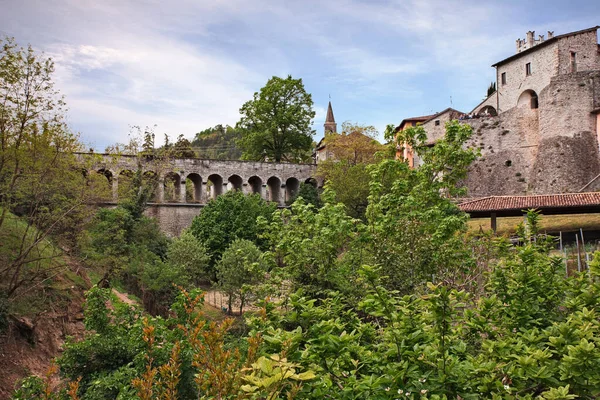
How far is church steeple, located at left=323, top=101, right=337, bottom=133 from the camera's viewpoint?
53.0 meters

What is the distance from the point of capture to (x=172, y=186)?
35469 millimetres

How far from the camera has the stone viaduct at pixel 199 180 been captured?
1271 inches

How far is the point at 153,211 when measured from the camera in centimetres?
3347

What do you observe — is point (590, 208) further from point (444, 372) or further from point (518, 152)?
point (444, 372)

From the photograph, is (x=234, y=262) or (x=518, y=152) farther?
(x=518, y=152)

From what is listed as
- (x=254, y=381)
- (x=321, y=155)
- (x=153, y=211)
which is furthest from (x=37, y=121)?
(x=321, y=155)

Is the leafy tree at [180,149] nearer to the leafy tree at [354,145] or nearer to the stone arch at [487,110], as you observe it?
the leafy tree at [354,145]

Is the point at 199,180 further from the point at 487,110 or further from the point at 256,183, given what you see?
the point at 487,110

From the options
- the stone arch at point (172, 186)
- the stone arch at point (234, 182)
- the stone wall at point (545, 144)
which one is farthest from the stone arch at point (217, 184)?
the stone wall at point (545, 144)

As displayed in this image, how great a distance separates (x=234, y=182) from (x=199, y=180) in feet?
12.5

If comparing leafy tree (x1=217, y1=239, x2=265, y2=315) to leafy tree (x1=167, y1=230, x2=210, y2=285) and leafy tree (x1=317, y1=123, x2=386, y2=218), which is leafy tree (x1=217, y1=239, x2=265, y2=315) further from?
leafy tree (x1=317, y1=123, x2=386, y2=218)

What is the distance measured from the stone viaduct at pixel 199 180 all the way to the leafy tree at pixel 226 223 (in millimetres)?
3834

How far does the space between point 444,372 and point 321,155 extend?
43.9 m

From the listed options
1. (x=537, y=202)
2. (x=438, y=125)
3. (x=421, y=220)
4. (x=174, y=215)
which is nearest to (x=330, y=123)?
(x=438, y=125)
